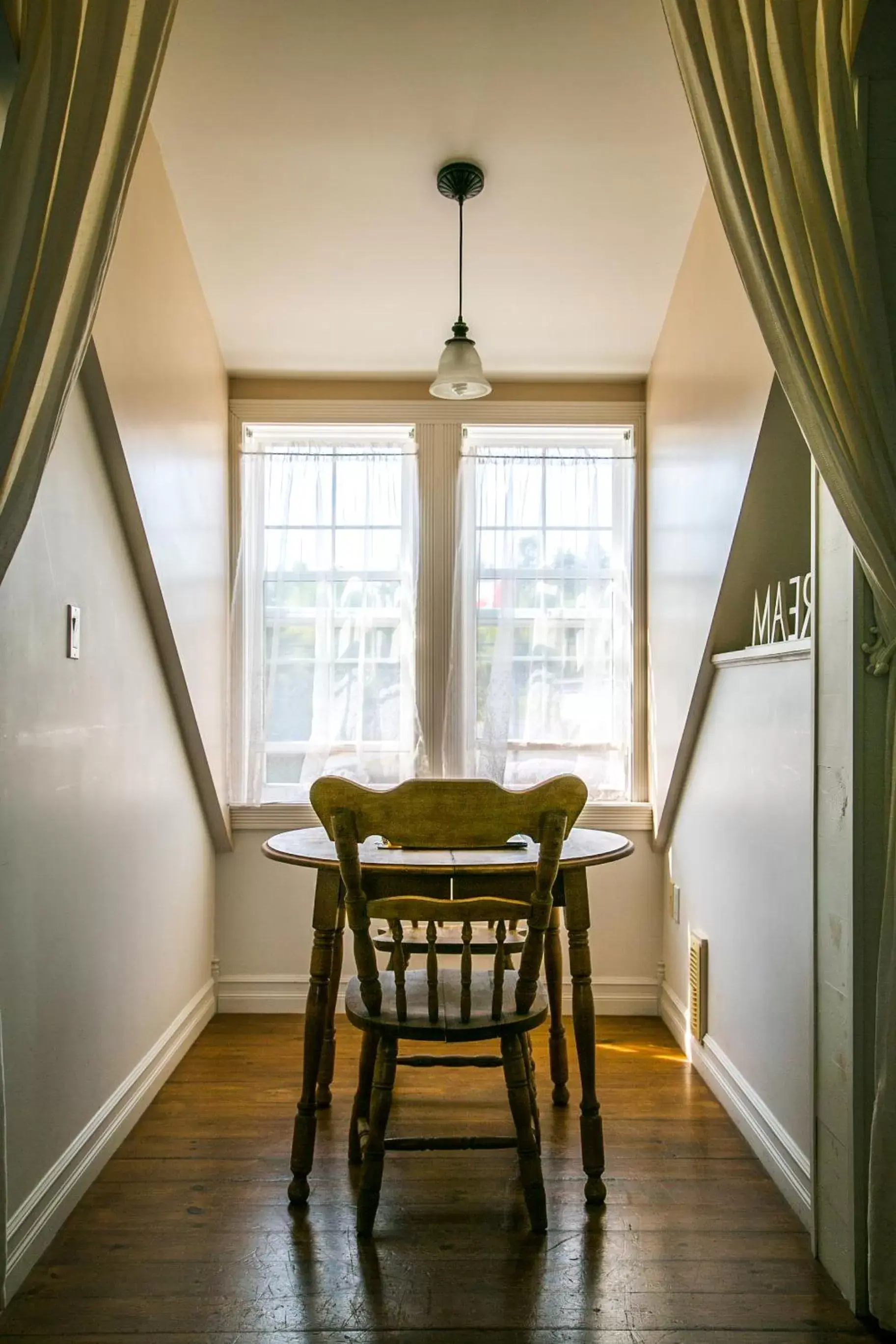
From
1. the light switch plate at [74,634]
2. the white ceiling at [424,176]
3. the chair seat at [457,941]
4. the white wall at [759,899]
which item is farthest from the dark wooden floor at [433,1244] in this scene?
the white ceiling at [424,176]

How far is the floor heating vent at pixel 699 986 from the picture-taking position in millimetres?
2971

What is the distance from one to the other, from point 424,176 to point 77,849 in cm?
202

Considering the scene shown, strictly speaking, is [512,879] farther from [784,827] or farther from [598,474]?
[598,474]

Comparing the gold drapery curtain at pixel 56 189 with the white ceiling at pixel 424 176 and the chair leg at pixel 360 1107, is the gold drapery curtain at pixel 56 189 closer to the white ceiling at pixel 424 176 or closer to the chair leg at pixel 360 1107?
the white ceiling at pixel 424 176

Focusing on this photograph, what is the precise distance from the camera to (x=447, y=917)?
1902 mm

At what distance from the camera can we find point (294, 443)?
12.2 feet

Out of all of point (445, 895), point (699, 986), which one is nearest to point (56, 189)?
point (445, 895)

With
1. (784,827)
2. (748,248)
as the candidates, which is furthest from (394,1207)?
(748,248)

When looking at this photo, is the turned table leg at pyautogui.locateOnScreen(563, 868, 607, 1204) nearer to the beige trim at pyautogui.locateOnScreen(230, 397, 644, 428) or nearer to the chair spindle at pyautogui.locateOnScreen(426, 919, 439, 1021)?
the chair spindle at pyautogui.locateOnScreen(426, 919, 439, 1021)

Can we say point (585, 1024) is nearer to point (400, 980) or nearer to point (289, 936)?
point (400, 980)

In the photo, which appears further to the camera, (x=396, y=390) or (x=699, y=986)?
(x=396, y=390)

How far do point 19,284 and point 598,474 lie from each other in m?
2.47

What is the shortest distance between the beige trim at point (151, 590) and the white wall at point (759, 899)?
1.61 metres

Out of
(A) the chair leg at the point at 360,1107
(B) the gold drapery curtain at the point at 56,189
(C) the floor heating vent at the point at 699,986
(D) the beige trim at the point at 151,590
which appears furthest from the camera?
(C) the floor heating vent at the point at 699,986
